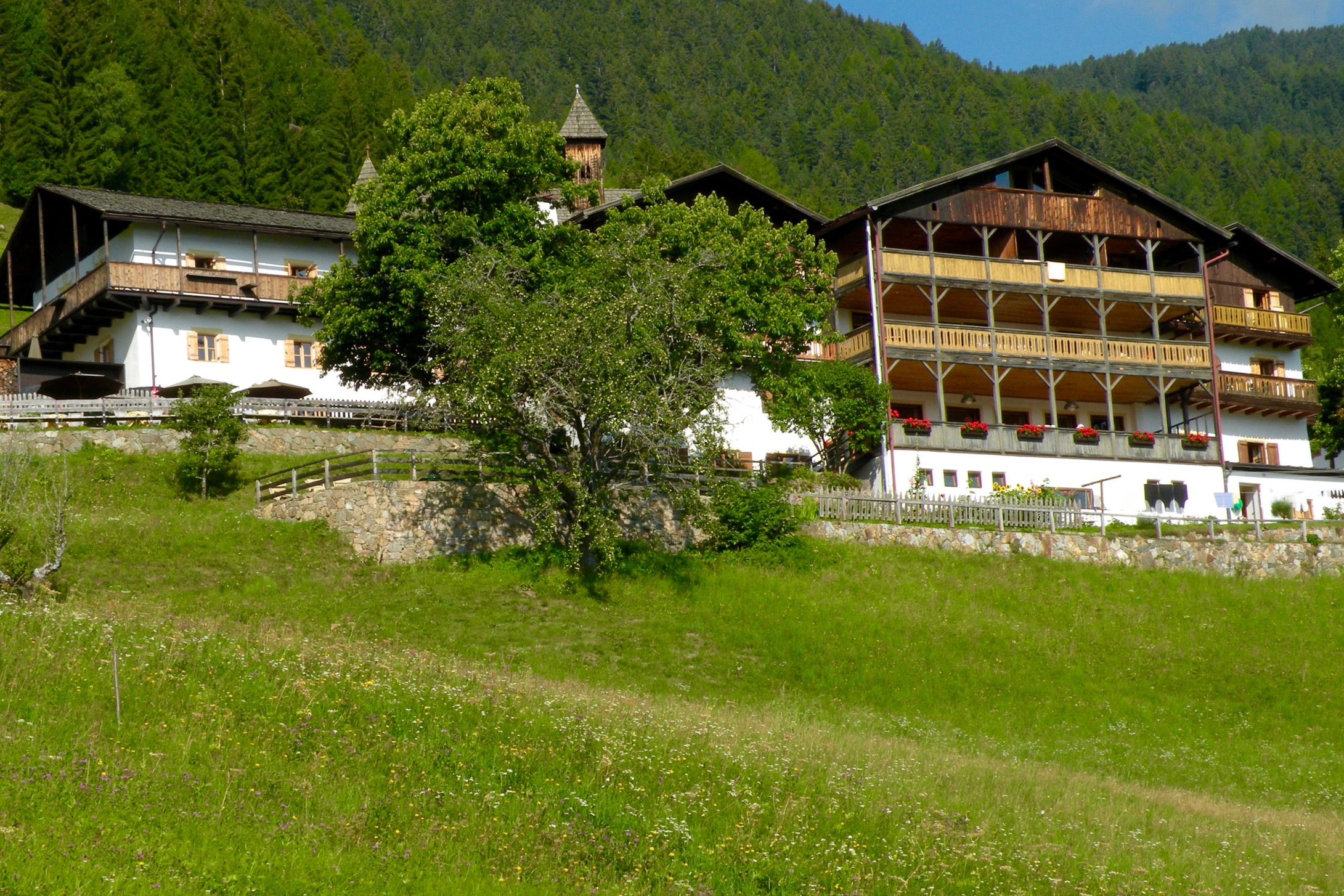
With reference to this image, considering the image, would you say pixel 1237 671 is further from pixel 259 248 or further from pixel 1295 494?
pixel 259 248

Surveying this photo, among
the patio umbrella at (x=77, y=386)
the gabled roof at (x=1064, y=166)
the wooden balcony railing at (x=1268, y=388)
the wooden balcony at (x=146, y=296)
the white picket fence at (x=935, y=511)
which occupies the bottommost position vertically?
the white picket fence at (x=935, y=511)

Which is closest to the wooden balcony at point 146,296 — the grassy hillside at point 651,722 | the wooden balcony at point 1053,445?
the grassy hillside at point 651,722

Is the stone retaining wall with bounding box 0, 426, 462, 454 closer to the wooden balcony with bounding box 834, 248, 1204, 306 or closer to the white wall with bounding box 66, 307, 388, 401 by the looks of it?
the white wall with bounding box 66, 307, 388, 401

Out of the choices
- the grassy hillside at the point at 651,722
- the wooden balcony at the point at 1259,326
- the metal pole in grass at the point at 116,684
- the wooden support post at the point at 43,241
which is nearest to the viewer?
the grassy hillside at the point at 651,722

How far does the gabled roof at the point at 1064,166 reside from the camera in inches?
1780

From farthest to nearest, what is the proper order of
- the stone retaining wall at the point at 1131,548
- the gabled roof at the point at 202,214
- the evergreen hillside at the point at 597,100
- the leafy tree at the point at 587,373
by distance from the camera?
the evergreen hillside at the point at 597,100
the gabled roof at the point at 202,214
the stone retaining wall at the point at 1131,548
the leafy tree at the point at 587,373

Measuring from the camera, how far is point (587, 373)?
1187 inches

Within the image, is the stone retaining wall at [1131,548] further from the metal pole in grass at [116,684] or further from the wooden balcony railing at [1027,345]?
the metal pole in grass at [116,684]

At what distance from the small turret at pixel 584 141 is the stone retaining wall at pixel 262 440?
2324 centimetres

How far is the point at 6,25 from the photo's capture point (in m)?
85.8

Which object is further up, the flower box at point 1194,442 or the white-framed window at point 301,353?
the white-framed window at point 301,353

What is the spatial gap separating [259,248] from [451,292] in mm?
20253

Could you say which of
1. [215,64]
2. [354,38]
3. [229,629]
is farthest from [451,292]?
[354,38]

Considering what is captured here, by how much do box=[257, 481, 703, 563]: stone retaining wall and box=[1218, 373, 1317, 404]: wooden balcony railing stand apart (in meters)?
27.5
